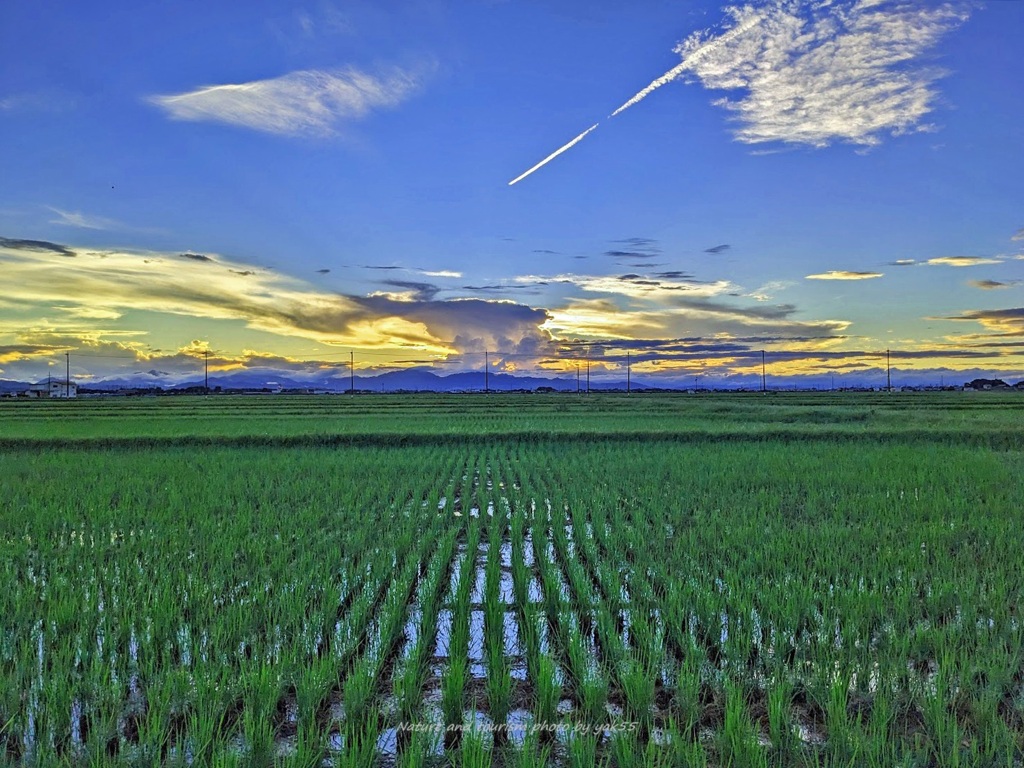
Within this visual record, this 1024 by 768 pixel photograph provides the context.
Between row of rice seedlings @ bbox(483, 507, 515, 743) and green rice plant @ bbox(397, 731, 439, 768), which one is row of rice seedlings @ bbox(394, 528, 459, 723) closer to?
green rice plant @ bbox(397, 731, 439, 768)

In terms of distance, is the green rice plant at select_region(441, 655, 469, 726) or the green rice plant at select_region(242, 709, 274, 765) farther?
the green rice plant at select_region(441, 655, 469, 726)

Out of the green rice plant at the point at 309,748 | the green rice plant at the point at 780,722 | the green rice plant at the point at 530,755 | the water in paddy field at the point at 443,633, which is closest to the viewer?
the green rice plant at the point at 530,755

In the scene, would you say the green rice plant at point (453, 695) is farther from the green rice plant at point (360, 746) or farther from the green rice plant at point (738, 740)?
the green rice plant at point (738, 740)

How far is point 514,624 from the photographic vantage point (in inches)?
159

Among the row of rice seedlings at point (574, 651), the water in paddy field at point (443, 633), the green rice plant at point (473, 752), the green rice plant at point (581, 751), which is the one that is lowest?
the water in paddy field at point (443, 633)

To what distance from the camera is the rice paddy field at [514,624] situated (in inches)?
102

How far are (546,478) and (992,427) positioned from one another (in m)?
13.2

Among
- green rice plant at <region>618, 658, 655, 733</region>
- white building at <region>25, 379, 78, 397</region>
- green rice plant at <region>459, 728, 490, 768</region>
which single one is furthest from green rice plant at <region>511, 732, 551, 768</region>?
white building at <region>25, 379, 78, 397</region>

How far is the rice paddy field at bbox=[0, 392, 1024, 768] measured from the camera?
2594 millimetres

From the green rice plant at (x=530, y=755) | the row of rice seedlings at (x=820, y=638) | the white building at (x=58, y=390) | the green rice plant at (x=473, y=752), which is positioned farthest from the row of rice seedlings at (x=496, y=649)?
the white building at (x=58, y=390)

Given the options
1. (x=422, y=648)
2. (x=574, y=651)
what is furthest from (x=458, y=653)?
(x=574, y=651)

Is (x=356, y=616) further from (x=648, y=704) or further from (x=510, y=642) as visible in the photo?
(x=648, y=704)

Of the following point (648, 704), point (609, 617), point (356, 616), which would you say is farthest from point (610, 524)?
point (648, 704)

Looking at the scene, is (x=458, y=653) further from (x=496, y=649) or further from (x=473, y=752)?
(x=473, y=752)
